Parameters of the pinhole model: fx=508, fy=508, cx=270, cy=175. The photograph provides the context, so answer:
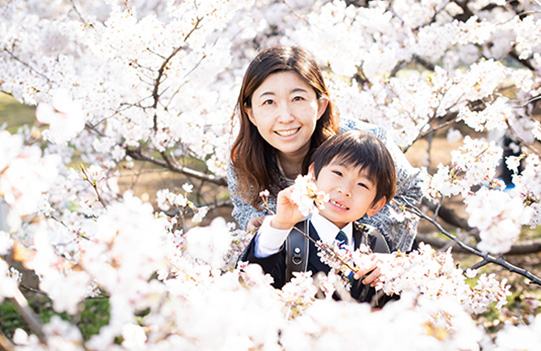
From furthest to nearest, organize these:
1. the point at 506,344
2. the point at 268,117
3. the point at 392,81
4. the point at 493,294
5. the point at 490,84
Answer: the point at 392,81
the point at 490,84
the point at 268,117
the point at 493,294
the point at 506,344

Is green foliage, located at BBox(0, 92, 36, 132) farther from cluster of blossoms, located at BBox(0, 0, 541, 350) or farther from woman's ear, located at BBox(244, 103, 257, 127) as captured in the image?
woman's ear, located at BBox(244, 103, 257, 127)

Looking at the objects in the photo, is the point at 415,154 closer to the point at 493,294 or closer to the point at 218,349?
the point at 493,294

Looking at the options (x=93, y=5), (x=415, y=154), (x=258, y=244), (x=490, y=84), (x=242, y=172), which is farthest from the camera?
(x=93, y=5)

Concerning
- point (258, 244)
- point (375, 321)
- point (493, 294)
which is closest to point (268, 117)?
point (258, 244)

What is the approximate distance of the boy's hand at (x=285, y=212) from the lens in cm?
161

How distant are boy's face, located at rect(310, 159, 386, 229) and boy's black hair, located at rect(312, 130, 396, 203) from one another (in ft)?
0.07

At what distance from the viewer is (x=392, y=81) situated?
10.8 feet

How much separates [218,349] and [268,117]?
4.87 ft

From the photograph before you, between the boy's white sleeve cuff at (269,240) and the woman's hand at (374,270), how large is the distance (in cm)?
29

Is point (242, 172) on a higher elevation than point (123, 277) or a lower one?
higher

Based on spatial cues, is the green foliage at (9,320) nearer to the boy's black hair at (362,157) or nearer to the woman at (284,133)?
the woman at (284,133)

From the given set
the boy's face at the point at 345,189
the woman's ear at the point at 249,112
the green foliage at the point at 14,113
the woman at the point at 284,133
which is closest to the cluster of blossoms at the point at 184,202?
the woman at the point at 284,133

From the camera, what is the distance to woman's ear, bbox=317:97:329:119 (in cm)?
241

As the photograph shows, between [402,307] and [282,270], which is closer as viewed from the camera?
[402,307]
